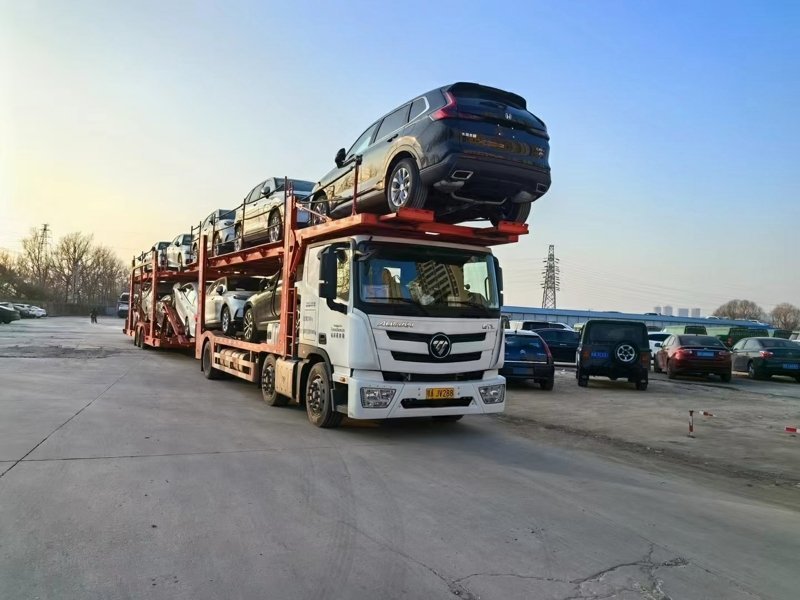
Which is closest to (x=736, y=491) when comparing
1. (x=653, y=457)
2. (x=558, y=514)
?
(x=653, y=457)

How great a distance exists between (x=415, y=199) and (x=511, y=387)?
876cm

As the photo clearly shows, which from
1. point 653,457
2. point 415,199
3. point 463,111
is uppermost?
point 463,111

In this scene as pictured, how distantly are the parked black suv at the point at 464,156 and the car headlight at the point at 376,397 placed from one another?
93.5 inches

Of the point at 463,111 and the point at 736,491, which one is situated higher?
the point at 463,111

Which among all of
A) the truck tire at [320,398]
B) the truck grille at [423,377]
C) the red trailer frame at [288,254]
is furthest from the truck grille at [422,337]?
the red trailer frame at [288,254]

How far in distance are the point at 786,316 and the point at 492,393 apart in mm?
117606

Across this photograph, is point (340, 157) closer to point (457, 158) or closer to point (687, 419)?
point (457, 158)

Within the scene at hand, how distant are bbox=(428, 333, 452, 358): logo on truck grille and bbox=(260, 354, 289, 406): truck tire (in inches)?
139

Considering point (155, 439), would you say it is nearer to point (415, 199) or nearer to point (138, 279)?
point (415, 199)

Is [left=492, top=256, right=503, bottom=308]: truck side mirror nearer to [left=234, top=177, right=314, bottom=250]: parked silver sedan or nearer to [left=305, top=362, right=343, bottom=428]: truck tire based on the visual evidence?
[left=305, top=362, right=343, bottom=428]: truck tire

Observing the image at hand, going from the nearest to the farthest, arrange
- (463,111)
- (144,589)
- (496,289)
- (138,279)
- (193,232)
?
(144,589), (463,111), (496,289), (193,232), (138,279)

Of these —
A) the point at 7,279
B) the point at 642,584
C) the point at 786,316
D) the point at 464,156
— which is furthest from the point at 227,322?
the point at 786,316

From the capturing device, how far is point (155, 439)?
24.3 ft

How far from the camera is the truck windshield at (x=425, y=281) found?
25.2 ft
